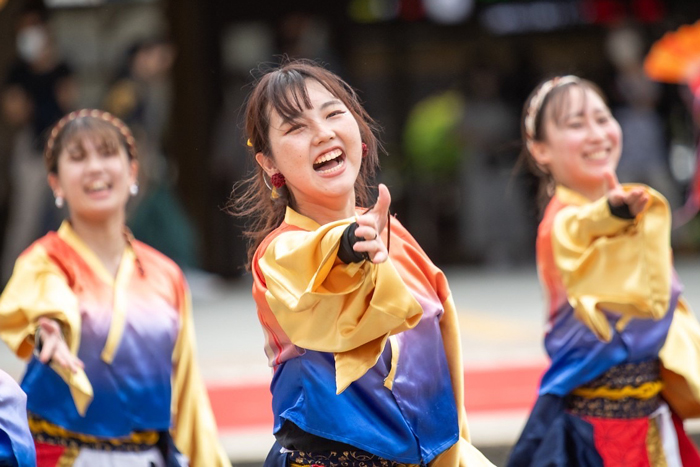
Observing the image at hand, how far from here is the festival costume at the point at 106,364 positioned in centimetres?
360

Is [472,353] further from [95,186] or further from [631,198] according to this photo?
[631,198]

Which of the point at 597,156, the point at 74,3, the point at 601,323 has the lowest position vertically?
the point at 601,323

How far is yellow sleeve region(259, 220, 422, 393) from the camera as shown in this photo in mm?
2492

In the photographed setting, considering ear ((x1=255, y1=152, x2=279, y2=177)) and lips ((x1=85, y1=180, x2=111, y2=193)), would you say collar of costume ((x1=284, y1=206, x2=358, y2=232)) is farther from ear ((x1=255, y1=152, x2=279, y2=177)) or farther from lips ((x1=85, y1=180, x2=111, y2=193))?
lips ((x1=85, y1=180, x2=111, y2=193))

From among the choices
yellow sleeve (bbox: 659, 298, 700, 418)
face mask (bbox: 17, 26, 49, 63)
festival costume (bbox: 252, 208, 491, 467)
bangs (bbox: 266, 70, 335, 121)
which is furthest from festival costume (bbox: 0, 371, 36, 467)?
face mask (bbox: 17, 26, 49, 63)

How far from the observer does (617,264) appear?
3.51m

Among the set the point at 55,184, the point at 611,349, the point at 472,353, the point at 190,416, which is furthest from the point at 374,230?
the point at 472,353

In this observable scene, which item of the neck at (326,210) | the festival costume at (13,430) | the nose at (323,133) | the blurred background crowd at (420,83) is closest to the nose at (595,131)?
the neck at (326,210)

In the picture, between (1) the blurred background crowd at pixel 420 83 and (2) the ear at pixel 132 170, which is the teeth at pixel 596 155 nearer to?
(2) the ear at pixel 132 170

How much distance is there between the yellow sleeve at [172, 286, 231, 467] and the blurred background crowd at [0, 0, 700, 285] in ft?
19.3

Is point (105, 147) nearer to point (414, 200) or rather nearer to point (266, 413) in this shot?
point (266, 413)

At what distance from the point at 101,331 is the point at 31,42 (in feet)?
19.7

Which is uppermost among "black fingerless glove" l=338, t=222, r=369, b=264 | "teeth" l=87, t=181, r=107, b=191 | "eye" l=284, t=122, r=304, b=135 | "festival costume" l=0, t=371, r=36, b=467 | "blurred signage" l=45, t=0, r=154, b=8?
"blurred signage" l=45, t=0, r=154, b=8

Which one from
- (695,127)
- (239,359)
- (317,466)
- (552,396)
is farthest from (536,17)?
(317,466)
